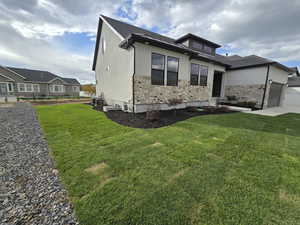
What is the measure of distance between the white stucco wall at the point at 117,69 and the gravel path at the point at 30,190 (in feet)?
17.4

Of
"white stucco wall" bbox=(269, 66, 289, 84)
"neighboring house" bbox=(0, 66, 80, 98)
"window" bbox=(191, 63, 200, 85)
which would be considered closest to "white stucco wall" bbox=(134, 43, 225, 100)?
"window" bbox=(191, 63, 200, 85)

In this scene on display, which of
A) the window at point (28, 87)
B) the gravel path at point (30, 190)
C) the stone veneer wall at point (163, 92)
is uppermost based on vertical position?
the window at point (28, 87)

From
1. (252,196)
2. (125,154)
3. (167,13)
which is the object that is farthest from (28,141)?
(167,13)

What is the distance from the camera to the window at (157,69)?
765cm

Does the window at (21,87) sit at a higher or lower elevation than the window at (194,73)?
lower

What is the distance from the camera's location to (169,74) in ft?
27.7

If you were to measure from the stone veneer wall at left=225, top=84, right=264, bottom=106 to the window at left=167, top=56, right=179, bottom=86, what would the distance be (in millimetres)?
8687

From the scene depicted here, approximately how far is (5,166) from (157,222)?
322cm

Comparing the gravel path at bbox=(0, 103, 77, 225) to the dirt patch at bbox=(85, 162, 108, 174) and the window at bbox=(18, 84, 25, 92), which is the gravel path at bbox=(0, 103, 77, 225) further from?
the window at bbox=(18, 84, 25, 92)

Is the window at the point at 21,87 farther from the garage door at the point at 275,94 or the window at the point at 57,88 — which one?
the garage door at the point at 275,94

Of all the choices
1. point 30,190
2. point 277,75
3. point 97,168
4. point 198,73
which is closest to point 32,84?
point 198,73

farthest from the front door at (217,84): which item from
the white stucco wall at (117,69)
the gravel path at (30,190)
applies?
the gravel path at (30,190)

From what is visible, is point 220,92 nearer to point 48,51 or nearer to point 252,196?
point 252,196

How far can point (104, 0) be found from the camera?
726cm
